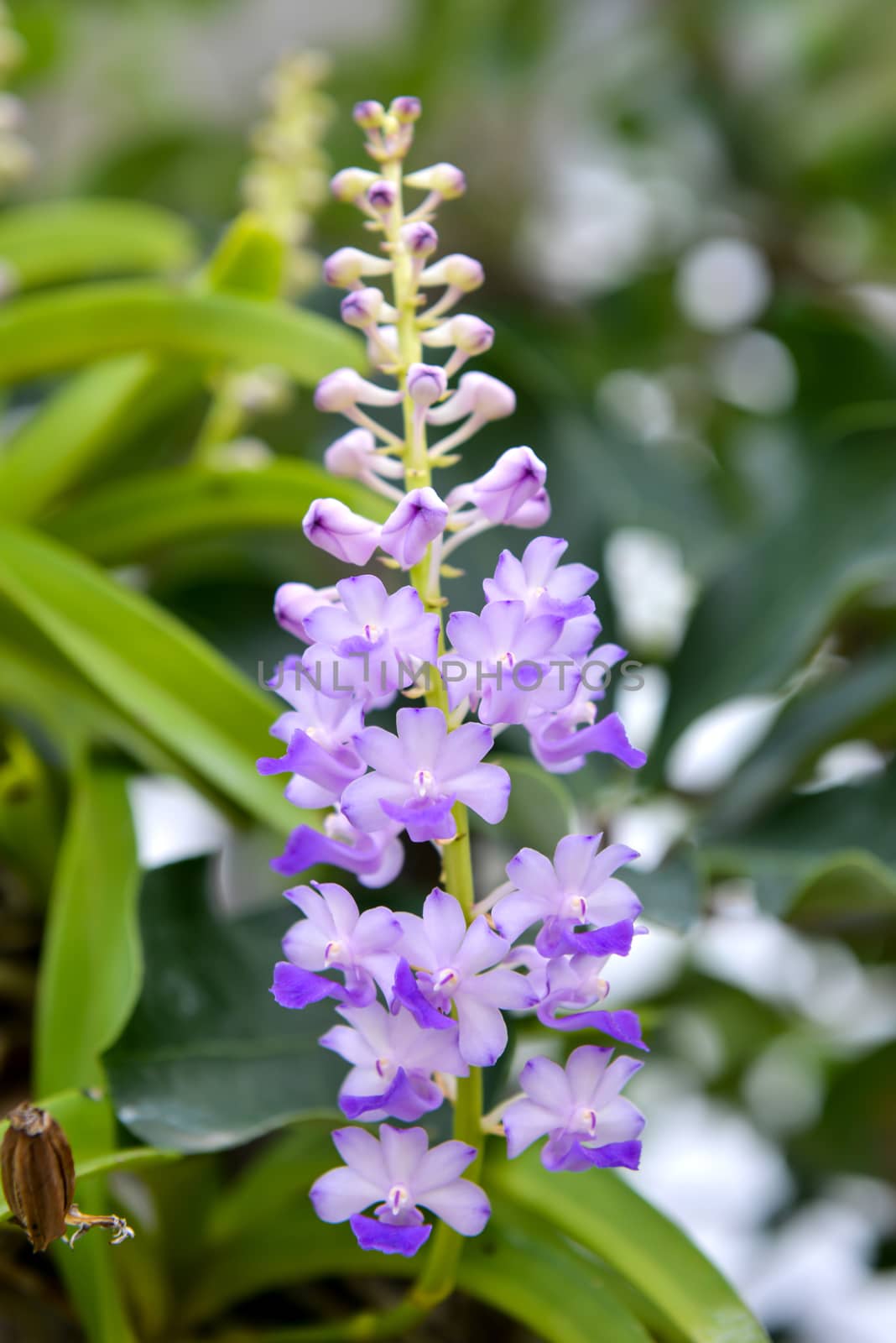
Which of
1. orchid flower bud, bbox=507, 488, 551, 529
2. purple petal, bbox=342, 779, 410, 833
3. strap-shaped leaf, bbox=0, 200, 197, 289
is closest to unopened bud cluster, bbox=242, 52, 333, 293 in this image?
strap-shaped leaf, bbox=0, 200, 197, 289

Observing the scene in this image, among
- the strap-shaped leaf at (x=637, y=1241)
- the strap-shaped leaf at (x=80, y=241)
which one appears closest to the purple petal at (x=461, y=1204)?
the strap-shaped leaf at (x=637, y=1241)

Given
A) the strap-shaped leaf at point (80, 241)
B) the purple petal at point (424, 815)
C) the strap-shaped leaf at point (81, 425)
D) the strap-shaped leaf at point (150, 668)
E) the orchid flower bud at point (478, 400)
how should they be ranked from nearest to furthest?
the purple petal at point (424, 815)
the orchid flower bud at point (478, 400)
the strap-shaped leaf at point (150, 668)
the strap-shaped leaf at point (81, 425)
the strap-shaped leaf at point (80, 241)

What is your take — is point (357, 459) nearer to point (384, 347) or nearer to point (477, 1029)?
point (384, 347)

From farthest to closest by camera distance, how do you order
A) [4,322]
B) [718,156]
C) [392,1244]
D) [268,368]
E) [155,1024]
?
1. [718,156]
2. [268,368]
3. [4,322]
4. [155,1024]
5. [392,1244]

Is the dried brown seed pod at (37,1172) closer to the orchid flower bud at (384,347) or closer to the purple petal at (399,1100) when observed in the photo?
the purple petal at (399,1100)

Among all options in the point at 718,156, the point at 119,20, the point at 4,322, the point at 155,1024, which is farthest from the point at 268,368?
the point at 119,20

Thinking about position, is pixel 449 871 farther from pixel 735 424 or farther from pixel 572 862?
pixel 735 424

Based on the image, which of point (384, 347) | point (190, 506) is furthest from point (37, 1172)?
point (190, 506)
